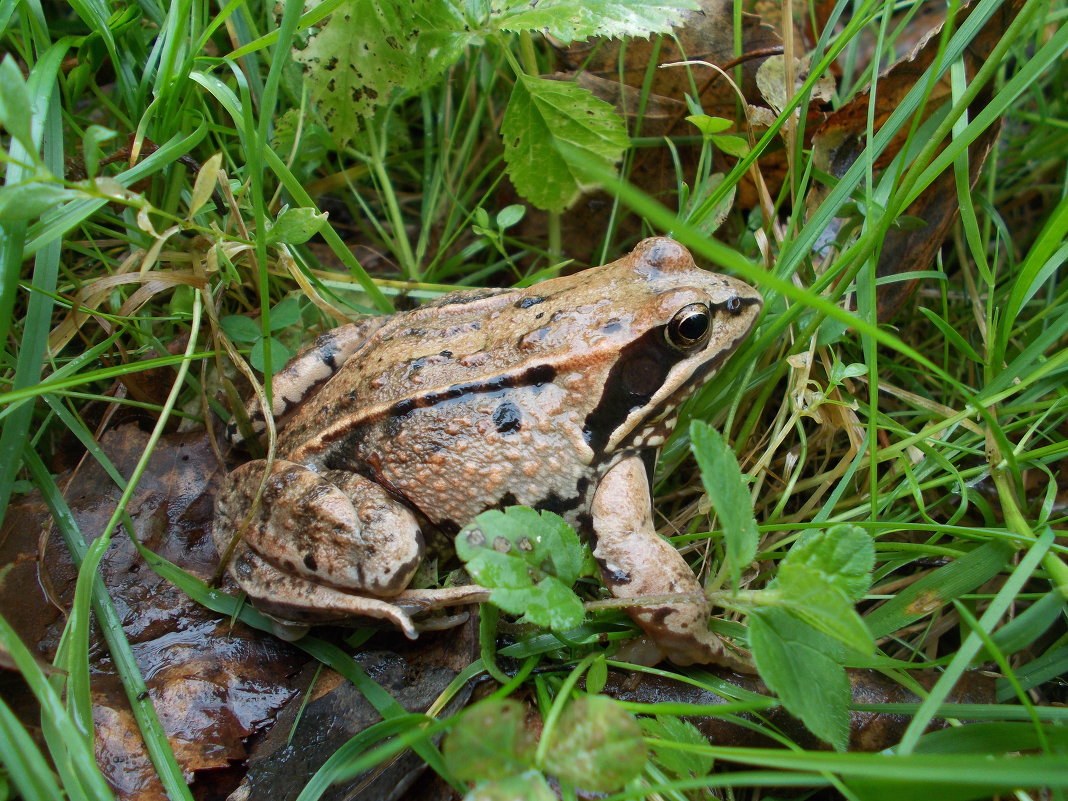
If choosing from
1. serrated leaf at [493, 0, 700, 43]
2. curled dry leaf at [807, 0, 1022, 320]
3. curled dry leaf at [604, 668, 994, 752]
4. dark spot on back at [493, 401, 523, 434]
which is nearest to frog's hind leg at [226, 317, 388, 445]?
dark spot on back at [493, 401, 523, 434]

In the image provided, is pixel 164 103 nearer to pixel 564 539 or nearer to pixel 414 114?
pixel 414 114

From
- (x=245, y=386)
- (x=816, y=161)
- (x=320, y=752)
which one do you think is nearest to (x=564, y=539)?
(x=320, y=752)

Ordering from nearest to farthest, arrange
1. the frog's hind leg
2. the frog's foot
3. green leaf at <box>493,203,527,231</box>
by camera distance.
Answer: the frog's foot → the frog's hind leg → green leaf at <box>493,203,527,231</box>

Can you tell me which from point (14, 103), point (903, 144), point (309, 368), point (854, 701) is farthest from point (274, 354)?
point (903, 144)

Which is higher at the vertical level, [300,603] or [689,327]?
[689,327]

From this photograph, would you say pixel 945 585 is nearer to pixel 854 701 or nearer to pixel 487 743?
pixel 854 701

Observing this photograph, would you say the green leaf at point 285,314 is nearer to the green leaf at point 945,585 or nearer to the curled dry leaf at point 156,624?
the curled dry leaf at point 156,624

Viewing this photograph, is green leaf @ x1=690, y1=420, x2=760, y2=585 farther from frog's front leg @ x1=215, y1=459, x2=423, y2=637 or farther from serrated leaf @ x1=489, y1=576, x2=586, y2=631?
frog's front leg @ x1=215, y1=459, x2=423, y2=637
